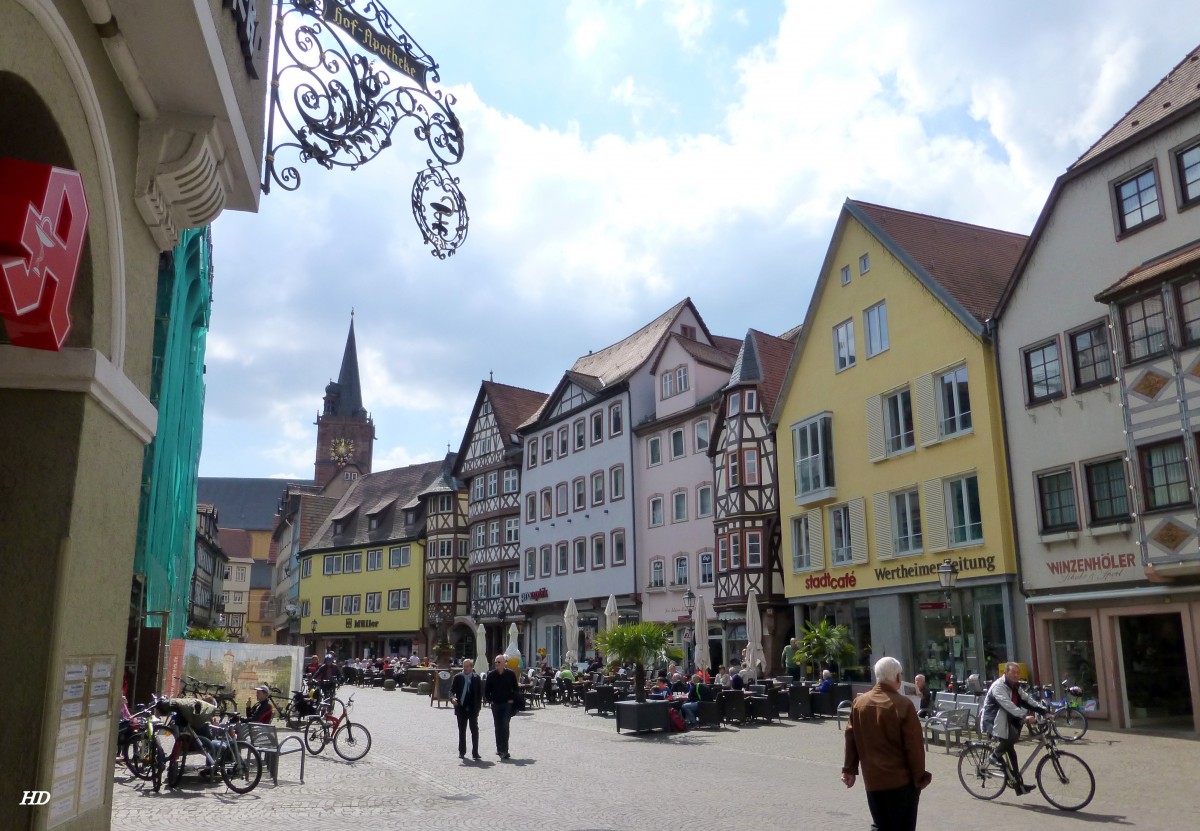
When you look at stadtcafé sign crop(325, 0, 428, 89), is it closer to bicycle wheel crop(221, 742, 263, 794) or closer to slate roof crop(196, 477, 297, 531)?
bicycle wheel crop(221, 742, 263, 794)

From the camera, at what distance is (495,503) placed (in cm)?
5856

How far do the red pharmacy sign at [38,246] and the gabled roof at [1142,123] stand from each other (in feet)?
71.2

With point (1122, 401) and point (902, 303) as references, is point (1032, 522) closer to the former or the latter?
point (1122, 401)

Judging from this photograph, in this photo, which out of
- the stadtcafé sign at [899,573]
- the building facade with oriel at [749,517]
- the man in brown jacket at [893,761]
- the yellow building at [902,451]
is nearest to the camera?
the man in brown jacket at [893,761]

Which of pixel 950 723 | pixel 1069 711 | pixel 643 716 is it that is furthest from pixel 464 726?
pixel 1069 711

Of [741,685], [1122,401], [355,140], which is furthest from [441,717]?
[355,140]

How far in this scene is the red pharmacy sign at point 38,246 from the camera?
3713mm

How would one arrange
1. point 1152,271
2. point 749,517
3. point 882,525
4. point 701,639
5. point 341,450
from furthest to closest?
point 341,450
point 749,517
point 701,639
point 882,525
point 1152,271

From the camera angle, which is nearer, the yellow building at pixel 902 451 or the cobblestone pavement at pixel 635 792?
the cobblestone pavement at pixel 635 792

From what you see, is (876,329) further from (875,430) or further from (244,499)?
(244,499)

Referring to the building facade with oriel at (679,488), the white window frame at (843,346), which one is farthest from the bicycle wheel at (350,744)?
the building facade with oriel at (679,488)

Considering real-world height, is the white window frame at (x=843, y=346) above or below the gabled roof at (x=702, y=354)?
below

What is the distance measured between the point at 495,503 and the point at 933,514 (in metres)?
34.3

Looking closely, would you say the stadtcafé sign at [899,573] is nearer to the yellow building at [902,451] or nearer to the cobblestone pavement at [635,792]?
the yellow building at [902,451]
